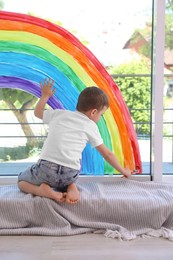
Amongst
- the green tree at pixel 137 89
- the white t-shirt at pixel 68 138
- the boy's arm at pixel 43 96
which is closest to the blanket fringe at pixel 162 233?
the white t-shirt at pixel 68 138

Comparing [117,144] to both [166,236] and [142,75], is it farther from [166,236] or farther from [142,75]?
[166,236]

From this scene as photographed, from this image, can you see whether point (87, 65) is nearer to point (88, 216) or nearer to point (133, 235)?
point (88, 216)

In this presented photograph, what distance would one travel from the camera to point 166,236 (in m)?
1.63

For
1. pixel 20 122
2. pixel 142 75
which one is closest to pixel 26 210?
pixel 20 122

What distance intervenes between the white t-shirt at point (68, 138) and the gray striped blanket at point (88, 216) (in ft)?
0.65

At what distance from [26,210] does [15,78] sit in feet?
2.41

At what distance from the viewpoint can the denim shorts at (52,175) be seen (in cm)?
175

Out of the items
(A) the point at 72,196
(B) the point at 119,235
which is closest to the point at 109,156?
(A) the point at 72,196

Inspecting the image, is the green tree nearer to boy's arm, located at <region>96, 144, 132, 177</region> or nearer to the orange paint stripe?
the orange paint stripe

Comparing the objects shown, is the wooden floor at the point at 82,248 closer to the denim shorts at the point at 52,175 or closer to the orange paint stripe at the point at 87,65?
the denim shorts at the point at 52,175

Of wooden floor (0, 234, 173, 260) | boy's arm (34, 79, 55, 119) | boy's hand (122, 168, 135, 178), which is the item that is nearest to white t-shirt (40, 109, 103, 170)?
boy's arm (34, 79, 55, 119)

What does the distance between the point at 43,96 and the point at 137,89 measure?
564 millimetres

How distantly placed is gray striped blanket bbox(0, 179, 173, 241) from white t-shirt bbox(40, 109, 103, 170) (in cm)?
20

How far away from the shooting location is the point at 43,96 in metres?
1.94
